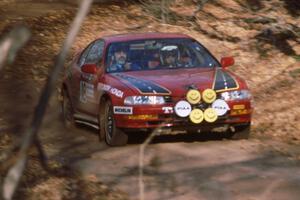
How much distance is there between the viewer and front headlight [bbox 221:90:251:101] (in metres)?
10.0

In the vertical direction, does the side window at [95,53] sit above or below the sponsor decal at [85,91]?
above

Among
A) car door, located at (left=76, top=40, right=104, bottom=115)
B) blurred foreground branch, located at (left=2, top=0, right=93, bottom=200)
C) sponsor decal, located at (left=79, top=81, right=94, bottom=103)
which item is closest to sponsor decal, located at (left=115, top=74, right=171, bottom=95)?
car door, located at (left=76, top=40, right=104, bottom=115)

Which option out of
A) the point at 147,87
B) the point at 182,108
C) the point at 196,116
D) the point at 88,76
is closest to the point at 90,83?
the point at 88,76

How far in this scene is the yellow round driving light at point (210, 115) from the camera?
9.86m

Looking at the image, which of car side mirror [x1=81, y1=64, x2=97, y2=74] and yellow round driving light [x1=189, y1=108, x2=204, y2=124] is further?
car side mirror [x1=81, y1=64, x2=97, y2=74]

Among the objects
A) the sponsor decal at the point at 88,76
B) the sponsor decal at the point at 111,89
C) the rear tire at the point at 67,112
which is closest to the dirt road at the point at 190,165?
the rear tire at the point at 67,112

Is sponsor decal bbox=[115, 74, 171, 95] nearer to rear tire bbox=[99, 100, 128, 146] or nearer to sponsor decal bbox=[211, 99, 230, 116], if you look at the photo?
rear tire bbox=[99, 100, 128, 146]

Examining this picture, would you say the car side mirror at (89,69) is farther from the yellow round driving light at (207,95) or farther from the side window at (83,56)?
the yellow round driving light at (207,95)

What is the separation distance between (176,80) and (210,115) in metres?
0.64

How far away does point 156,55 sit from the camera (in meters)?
11.0

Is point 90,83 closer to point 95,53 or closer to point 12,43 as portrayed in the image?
point 95,53

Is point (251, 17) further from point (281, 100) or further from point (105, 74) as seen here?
point (105, 74)

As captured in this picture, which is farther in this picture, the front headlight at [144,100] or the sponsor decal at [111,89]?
the sponsor decal at [111,89]

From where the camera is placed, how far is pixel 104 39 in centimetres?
1135
